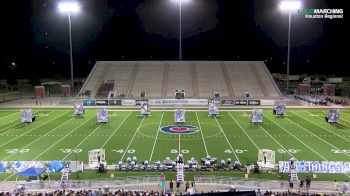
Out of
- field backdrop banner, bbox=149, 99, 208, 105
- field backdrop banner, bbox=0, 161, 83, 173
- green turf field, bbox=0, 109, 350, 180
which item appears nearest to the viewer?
field backdrop banner, bbox=0, 161, 83, 173

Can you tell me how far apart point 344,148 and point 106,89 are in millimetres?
38652

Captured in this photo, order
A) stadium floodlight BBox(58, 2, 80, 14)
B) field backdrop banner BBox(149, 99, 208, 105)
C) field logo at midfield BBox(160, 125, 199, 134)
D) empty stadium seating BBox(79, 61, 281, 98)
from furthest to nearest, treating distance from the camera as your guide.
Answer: empty stadium seating BBox(79, 61, 281, 98) → field backdrop banner BBox(149, 99, 208, 105) → stadium floodlight BBox(58, 2, 80, 14) → field logo at midfield BBox(160, 125, 199, 134)

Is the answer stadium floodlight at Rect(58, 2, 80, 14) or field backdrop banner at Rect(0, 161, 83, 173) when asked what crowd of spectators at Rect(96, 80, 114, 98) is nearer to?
stadium floodlight at Rect(58, 2, 80, 14)

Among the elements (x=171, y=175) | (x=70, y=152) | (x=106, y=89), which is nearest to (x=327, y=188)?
(x=171, y=175)

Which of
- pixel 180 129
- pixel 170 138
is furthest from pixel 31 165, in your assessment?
pixel 180 129

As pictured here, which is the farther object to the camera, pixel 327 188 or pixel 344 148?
pixel 344 148

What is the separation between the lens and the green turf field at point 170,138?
26.4 meters

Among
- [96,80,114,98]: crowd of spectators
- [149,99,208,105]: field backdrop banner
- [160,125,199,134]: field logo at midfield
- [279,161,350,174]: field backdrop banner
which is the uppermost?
[96,80,114,98]: crowd of spectators

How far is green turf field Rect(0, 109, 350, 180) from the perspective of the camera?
2638 cm

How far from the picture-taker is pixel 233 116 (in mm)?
41781

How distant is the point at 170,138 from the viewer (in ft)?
102

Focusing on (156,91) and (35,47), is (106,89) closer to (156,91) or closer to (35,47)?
(156,91)

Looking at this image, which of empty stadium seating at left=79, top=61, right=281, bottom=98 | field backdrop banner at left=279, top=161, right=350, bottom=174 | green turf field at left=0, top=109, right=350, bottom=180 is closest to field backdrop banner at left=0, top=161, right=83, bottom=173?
green turf field at left=0, top=109, right=350, bottom=180

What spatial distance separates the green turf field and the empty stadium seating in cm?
1537
